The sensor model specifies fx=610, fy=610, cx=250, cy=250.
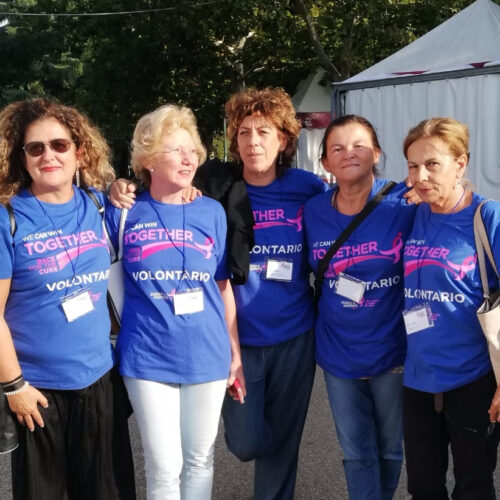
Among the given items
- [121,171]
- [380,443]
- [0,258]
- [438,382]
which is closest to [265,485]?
[380,443]

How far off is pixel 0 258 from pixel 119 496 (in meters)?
1.01

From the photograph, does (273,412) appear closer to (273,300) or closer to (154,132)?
(273,300)

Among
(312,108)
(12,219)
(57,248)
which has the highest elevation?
(312,108)

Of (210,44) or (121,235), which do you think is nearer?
(121,235)

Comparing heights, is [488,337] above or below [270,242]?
below

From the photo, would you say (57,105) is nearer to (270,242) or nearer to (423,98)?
(270,242)

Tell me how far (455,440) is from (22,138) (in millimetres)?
1911

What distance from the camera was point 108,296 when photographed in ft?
7.64

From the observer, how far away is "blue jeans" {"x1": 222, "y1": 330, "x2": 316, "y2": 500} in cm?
267

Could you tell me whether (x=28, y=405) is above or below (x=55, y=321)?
below

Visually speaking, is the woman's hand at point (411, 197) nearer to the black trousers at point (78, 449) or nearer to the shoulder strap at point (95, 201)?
the shoulder strap at point (95, 201)

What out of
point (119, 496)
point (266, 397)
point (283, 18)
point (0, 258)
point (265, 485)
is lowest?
point (265, 485)

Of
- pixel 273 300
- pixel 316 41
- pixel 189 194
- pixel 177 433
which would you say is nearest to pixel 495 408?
pixel 273 300

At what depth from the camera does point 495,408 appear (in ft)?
6.89
